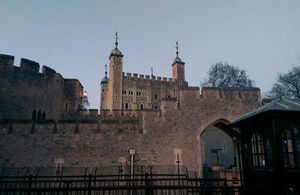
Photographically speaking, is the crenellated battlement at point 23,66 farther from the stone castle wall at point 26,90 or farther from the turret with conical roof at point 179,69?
the turret with conical roof at point 179,69

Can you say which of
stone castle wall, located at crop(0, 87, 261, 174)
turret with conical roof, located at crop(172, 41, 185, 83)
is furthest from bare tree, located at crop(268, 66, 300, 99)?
turret with conical roof, located at crop(172, 41, 185, 83)

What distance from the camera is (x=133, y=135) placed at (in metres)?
13.7

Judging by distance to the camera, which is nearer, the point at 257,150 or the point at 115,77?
the point at 257,150

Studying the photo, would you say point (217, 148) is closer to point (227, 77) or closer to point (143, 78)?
point (227, 77)

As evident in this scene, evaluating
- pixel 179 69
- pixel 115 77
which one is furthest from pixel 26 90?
pixel 179 69

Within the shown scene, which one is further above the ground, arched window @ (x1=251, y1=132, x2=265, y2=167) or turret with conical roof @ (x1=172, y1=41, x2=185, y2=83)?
turret with conical roof @ (x1=172, y1=41, x2=185, y2=83)

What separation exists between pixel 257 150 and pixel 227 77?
22.5 meters

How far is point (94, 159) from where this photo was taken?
13102mm

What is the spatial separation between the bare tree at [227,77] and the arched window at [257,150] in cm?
2130

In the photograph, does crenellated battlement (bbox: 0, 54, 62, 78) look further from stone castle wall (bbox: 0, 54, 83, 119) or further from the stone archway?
the stone archway

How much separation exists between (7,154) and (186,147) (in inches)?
407

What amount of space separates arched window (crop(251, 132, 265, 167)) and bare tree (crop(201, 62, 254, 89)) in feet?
69.9

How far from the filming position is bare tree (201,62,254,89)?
28.4 meters

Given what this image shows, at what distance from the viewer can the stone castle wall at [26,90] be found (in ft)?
47.9
